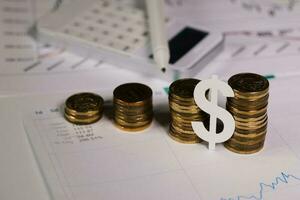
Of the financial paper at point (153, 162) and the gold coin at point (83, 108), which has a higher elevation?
the gold coin at point (83, 108)

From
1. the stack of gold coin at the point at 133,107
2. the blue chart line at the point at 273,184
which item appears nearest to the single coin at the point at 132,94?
the stack of gold coin at the point at 133,107

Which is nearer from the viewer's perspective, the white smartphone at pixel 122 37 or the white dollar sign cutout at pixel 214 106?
the white dollar sign cutout at pixel 214 106

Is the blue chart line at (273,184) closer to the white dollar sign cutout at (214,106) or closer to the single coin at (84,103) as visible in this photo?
the white dollar sign cutout at (214,106)

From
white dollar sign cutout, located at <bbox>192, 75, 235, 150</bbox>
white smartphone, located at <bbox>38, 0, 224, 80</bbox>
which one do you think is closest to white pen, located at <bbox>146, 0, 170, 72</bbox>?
white smartphone, located at <bbox>38, 0, 224, 80</bbox>

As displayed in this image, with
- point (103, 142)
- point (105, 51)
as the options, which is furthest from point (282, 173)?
point (105, 51)

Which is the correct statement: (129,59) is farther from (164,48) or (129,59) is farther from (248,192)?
(248,192)

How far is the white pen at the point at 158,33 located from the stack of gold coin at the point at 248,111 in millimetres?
133

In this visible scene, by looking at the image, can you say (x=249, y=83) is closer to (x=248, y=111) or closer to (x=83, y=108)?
(x=248, y=111)

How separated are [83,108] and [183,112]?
115 millimetres

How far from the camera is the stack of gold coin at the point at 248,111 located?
58 centimetres

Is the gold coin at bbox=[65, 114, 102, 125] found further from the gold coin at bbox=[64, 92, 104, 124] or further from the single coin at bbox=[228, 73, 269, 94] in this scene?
the single coin at bbox=[228, 73, 269, 94]

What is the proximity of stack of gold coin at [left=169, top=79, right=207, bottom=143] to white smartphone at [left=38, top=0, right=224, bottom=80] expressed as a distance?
0.10m

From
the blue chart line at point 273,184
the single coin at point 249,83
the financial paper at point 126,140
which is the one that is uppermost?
the single coin at point 249,83

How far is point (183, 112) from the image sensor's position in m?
0.61
